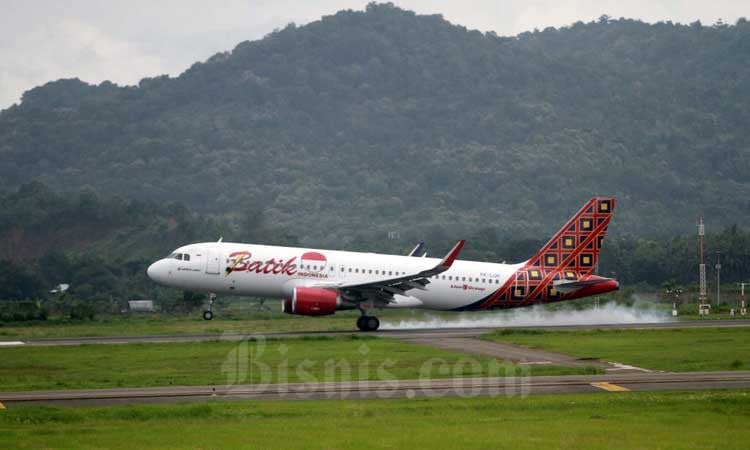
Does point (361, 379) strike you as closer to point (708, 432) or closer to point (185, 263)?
point (708, 432)

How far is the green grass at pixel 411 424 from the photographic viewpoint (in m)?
22.7

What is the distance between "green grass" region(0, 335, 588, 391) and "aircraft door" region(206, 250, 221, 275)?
7.89m

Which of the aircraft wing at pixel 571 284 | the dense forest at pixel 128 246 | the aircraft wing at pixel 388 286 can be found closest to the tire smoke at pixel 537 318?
the aircraft wing at pixel 571 284

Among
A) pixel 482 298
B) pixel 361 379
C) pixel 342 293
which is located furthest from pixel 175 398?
pixel 482 298

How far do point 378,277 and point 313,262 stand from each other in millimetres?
2845

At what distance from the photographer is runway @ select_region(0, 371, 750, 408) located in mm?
28859

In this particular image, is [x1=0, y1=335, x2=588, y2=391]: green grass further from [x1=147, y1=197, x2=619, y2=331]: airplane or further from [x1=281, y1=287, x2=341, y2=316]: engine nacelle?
[x1=147, y1=197, x2=619, y2=331]: airplane

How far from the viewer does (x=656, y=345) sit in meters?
43.2

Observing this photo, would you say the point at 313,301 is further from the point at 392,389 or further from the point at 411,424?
the point at 411,424

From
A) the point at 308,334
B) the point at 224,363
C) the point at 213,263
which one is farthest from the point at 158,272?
the point at 224,363

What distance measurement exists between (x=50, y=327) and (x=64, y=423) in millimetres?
34146

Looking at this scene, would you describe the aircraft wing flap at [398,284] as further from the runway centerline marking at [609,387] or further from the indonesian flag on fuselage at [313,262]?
the runway centerline marking at [609,387]

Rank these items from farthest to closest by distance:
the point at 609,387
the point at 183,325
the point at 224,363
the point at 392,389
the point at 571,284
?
1. the point at 183,325
2. the point at 571,284
3. the point at 224,363
4. the point at 392,389
5. the point at 609,387

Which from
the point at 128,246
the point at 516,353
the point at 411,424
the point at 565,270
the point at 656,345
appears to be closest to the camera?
the point at 411,424
